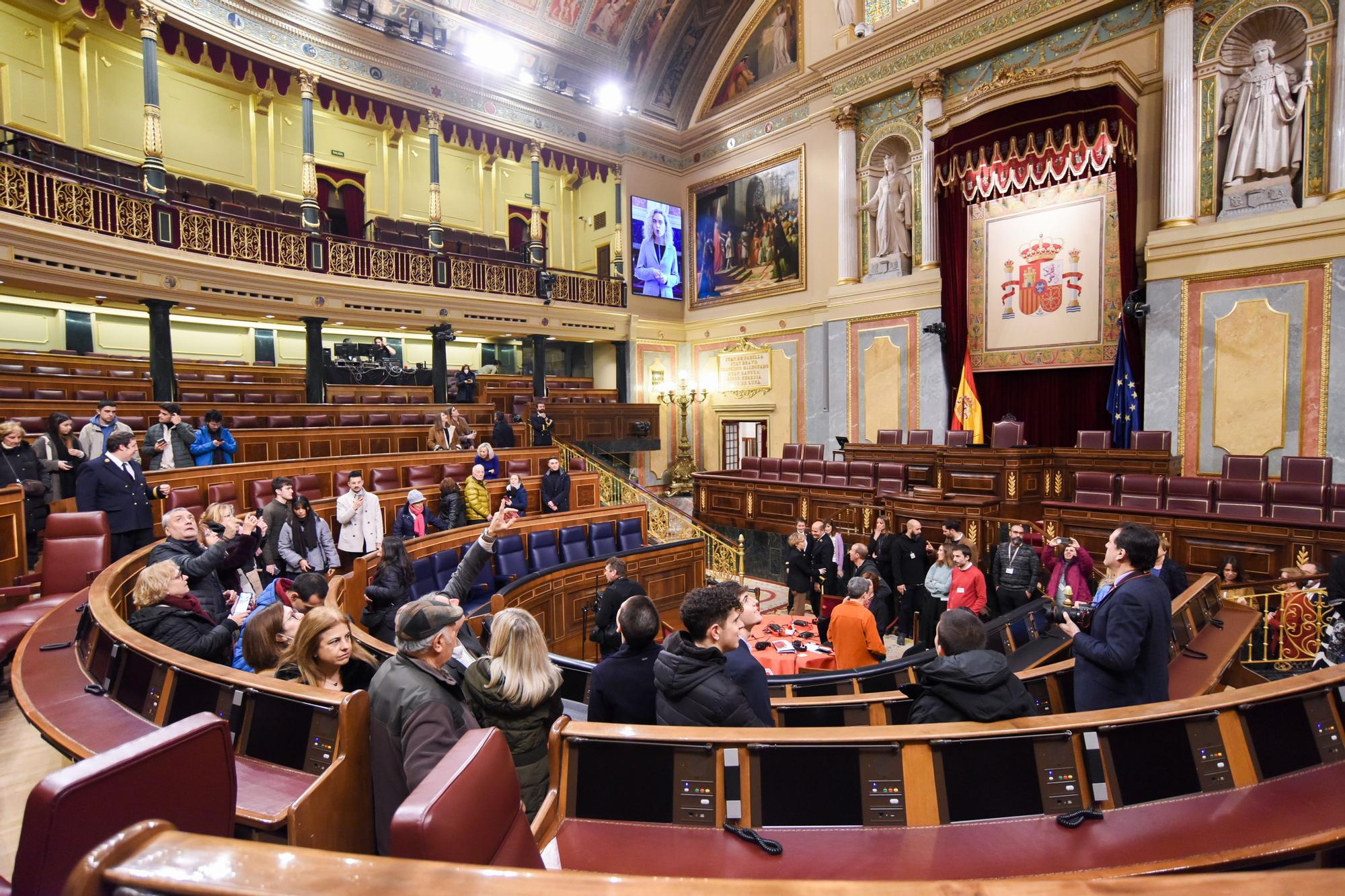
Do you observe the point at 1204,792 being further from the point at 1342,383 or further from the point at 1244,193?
the point at 1244,193

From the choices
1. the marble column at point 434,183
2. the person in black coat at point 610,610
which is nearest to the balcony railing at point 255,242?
the marble column at point 434,183

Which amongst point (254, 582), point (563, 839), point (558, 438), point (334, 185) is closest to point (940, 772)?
point (563, 839)

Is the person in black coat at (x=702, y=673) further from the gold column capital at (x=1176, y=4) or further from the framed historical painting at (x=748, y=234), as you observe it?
the framed historical painting at (x=748, y=234)

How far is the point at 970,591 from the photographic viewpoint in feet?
17.2

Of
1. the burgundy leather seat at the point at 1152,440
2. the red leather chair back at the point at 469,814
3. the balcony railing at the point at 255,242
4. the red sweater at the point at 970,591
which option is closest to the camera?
the red leather chair back at the point at 469,814

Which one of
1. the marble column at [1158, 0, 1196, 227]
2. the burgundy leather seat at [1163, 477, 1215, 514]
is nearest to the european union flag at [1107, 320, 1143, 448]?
the marble column at [1158, 0, 1196, 227]

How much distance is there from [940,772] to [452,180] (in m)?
17.7

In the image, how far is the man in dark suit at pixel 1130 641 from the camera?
2.31 m

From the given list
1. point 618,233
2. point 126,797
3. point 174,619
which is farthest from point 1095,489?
point 618,233

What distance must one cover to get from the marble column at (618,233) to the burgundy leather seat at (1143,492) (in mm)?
11379

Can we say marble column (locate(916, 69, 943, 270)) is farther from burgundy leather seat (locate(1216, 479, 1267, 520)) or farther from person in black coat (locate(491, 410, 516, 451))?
person in black coat (locate(491, 410, 516, 451))

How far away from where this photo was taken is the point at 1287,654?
17.2ft

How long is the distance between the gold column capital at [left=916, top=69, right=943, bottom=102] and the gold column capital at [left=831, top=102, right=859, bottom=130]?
1.37 metres

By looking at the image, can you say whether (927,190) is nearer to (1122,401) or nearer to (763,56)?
(1122,401)
